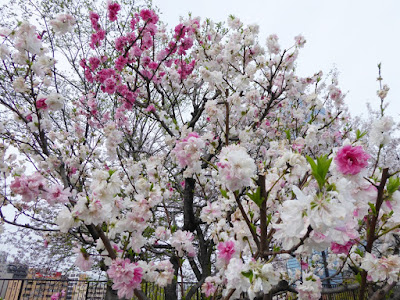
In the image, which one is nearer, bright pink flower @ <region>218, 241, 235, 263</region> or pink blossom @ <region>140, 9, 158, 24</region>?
bright pink flower @ <region>218, 241, 235, 263</region>

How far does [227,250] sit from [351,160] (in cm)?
96

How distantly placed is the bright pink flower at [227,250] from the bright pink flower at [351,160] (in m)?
0.87

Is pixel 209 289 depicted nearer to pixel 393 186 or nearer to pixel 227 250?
pixel 227 250

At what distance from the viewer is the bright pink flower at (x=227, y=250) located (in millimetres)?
1676

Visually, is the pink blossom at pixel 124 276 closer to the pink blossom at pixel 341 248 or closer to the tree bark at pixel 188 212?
the pink blossom at pixel 341 248

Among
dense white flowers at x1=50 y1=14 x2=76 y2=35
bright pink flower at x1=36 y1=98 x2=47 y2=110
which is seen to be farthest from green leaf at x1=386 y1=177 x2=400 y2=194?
dense white flowers at x1=50 y1=14 x2=76 y2=35

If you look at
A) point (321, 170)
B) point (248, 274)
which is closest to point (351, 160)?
point (321, 170)

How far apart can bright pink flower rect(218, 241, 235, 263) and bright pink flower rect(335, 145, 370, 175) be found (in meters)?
0.87

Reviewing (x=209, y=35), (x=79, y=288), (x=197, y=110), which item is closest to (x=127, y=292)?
(x=197, y=110)

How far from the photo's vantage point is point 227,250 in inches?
66.4

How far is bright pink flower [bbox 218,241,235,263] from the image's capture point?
1676mm

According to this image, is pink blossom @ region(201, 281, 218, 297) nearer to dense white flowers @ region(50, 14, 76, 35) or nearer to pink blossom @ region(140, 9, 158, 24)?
dense white flowers @ region(50, 14, 76, 35)

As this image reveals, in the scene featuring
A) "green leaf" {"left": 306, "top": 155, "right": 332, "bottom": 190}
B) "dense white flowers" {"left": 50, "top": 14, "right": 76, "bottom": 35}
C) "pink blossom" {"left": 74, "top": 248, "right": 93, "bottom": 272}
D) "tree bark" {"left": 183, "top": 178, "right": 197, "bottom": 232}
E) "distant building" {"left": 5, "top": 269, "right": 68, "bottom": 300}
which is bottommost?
"distant building" {"left": 5, "top": 269, "right": 68, "bottom": 300}

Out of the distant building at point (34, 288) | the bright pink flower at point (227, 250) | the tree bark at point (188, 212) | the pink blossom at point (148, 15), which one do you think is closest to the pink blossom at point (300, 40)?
the pink blossom at point (148, 15)
